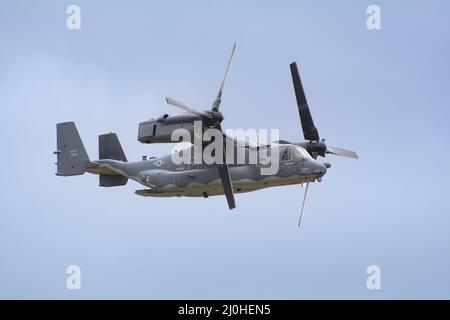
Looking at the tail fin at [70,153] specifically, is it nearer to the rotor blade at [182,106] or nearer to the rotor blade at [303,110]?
the rotor blade at [182,106]

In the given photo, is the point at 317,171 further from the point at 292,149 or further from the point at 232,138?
the point at 232,138

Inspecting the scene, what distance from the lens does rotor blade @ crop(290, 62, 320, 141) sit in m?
50.6

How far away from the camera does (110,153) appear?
166ft

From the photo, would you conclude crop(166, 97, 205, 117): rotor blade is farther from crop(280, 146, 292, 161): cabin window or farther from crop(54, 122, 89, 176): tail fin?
crop(54, 122, 89, 176): tail fin

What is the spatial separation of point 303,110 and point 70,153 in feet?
42.8

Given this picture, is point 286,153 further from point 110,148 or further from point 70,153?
point 70,153

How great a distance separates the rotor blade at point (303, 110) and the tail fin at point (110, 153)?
10.1m

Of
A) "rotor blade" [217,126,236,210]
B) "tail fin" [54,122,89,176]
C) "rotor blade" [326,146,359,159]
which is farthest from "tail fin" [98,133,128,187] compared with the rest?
"rotor blade" [326,146,359,159]

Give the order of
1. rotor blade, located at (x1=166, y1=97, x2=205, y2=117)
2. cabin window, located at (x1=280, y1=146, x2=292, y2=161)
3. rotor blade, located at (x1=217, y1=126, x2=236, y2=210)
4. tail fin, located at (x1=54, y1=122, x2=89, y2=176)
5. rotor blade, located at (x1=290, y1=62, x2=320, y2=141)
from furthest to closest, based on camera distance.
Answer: rotor blade, located at (x1=290, y1=62, x2=320, y2=141)
tail fin, located at (x1=54, y1=122, x2=89, y2=176)
cabin window, located at (x1=280, y1=146, x2=292, y2=161)
rotor blade, located at (x1=217, y1=126, x2=236, y2=210)
rotor blade, located at (x1=166, y1=97, x2=205, y2=117)

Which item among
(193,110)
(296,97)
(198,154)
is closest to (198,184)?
(198,154)

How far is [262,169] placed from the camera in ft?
156

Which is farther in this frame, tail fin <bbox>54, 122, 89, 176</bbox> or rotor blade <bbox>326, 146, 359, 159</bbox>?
rotor blade <bbox>326, 146, 359, 159</bbox>

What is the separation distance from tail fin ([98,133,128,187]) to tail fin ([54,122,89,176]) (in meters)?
0.98

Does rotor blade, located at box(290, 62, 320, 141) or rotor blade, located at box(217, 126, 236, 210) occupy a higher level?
rotor blade, located at box(290, 62, 320, 141)
